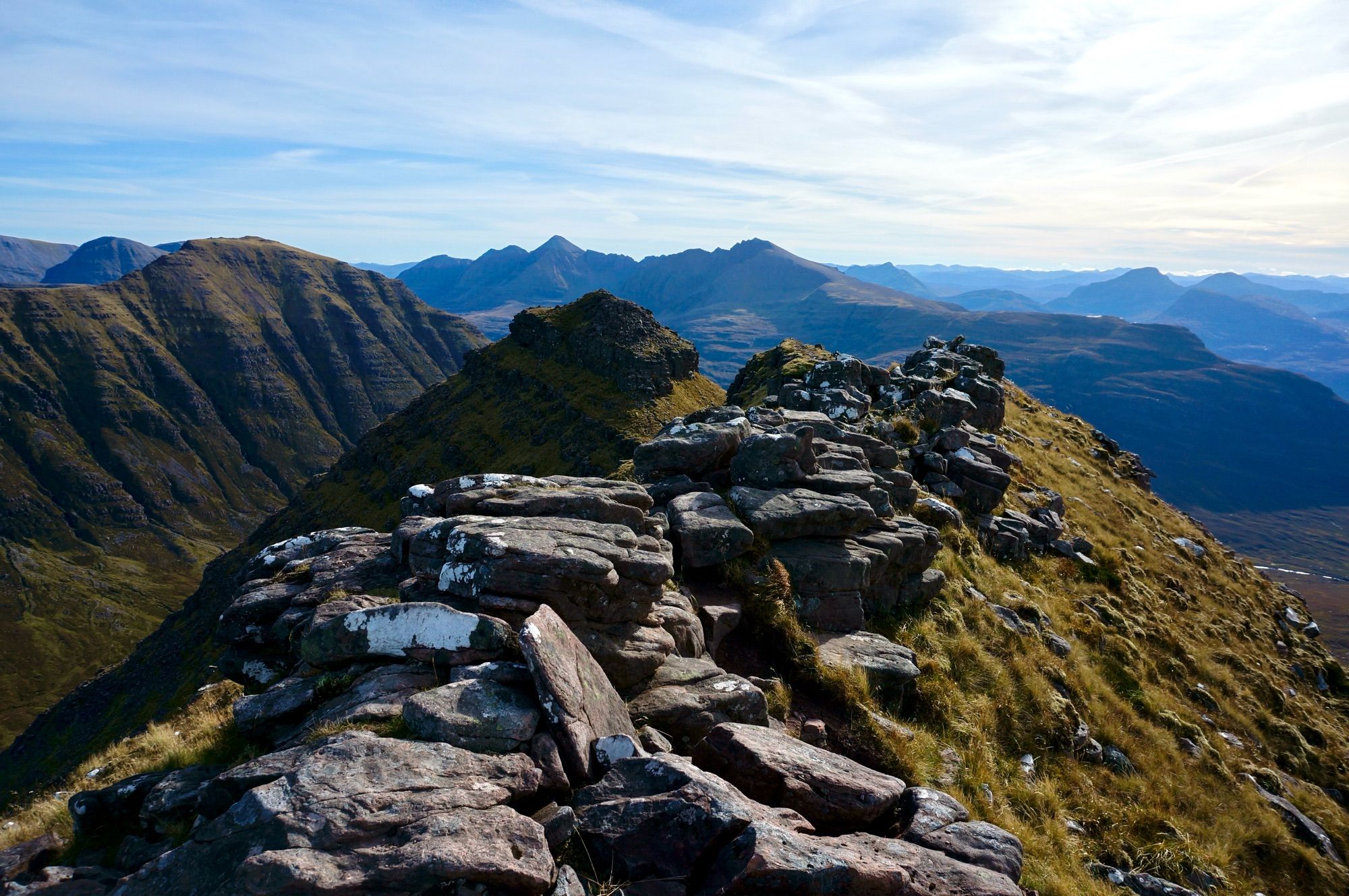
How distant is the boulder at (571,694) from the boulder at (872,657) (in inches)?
278

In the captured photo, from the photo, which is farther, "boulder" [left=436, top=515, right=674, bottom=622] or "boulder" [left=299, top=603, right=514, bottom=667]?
"boulder" [left=436, top=515, right=674, bottom=622]

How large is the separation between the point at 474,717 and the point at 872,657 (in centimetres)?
1143

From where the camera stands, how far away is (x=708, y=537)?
719 inches

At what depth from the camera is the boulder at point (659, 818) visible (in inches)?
347

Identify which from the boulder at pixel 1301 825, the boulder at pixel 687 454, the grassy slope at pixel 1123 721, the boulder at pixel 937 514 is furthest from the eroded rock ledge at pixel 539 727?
the boulder at pixel 1301 825

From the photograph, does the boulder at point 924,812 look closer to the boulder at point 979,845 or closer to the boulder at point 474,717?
the boulder at point 979,845

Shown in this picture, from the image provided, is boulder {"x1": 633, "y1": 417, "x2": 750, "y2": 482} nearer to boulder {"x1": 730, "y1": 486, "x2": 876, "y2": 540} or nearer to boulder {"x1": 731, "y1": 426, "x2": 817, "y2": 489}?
boulder {"x1": 731, "y1": 426, "x2": 817, "y2": 489}

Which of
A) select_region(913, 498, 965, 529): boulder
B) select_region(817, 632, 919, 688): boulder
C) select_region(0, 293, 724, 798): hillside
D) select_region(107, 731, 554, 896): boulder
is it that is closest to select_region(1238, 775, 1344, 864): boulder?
select_region(913, 498, 965, 529): boulder

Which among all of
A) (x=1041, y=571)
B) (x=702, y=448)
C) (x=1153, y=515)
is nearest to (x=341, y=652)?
(x=702, y=448)

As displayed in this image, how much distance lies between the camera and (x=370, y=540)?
1848 cm

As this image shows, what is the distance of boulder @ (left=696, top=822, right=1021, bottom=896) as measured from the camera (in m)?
8.59

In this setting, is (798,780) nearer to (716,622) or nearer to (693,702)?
(693,702)

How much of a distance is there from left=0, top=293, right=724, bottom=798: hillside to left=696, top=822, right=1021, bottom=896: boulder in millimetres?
103256

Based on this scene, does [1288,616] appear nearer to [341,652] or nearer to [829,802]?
[829,802]
